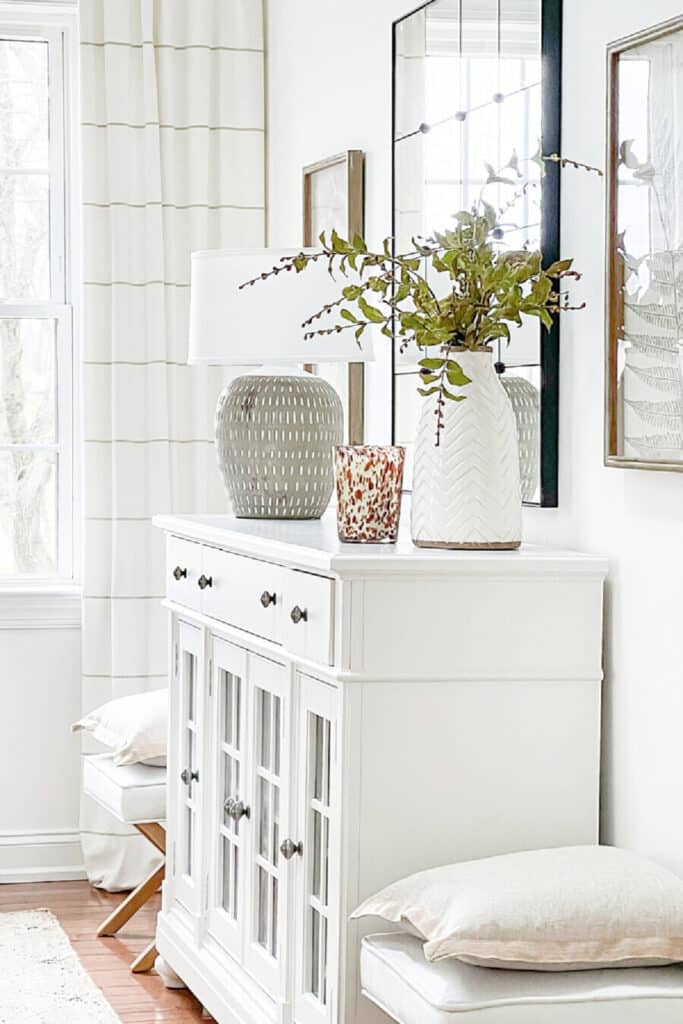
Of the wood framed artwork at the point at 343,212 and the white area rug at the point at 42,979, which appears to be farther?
the wood framed artwork at the point at 343,212

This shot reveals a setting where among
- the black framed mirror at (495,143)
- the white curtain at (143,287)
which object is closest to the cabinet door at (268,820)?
the black framed mirror at (495,143)

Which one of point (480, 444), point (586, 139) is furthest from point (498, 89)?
point (480, 444)

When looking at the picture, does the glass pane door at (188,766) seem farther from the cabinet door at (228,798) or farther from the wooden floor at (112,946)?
the wooden floor at (112,946)

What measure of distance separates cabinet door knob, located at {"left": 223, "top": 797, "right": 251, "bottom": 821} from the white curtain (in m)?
1.40

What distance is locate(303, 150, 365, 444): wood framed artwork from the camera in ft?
12.2

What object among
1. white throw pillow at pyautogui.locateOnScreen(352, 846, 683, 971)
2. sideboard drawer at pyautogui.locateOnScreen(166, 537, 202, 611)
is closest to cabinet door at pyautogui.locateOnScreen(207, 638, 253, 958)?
sideboard drawer at pyautogui.locateOnScreen(166, 537, 202, 611)

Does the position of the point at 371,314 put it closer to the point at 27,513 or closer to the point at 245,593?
the point at 245,593

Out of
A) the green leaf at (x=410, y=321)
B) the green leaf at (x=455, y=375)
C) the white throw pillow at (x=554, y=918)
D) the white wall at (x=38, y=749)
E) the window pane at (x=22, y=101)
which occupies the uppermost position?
the window pane at (x=22, y=101)

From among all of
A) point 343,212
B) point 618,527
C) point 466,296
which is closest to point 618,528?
point 618,527

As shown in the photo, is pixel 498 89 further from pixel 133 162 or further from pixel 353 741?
pixel 133 162

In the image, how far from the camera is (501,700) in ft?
8.13

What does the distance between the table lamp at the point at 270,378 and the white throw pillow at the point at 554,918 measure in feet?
4.20

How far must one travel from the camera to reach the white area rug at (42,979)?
339cm

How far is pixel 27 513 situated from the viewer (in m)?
4.64
